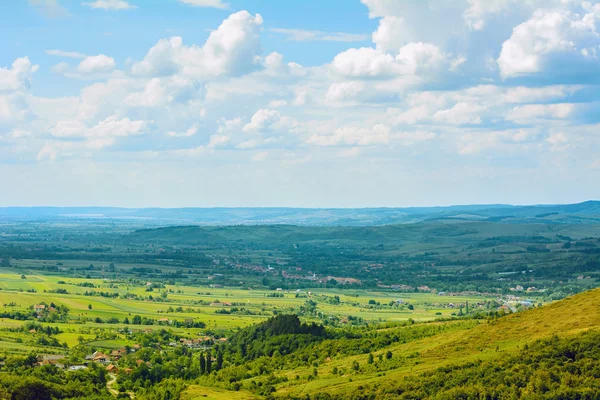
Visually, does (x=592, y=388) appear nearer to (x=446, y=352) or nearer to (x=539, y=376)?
(x=539, y=376)

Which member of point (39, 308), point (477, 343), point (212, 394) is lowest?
point (39, 308)

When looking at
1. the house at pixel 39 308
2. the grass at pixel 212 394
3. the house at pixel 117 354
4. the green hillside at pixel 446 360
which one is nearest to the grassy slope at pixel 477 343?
the green hillside at pixel 446 360

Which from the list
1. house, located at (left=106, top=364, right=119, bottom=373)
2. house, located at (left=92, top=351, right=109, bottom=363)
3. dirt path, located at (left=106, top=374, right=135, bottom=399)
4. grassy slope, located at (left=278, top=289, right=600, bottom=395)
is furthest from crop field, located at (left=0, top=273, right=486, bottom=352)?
grassy slope, located at (left=278, top=289, right=600, bottom=395)

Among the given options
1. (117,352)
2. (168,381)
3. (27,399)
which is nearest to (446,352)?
(168,381)

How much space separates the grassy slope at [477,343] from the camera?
8131cm

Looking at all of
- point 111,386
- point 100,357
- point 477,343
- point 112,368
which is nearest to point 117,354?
point 100,357

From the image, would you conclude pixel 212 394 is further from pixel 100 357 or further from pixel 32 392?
pixel 100 357

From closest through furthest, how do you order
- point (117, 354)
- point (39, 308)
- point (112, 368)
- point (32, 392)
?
1. point (32, 392)
2. point (112, 368)
3. point (117, 354)
4. point (39, 308)

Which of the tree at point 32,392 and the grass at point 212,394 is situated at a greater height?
the tree at point 32,392

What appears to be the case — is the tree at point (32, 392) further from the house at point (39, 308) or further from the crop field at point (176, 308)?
the house at point (39, 308)

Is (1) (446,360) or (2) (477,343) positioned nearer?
(1) (446,360)

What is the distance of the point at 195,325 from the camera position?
499ft

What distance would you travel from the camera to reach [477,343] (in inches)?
3467

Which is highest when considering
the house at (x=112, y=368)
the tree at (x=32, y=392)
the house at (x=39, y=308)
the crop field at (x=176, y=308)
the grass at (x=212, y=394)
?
the tree at (x=32, y=392)
